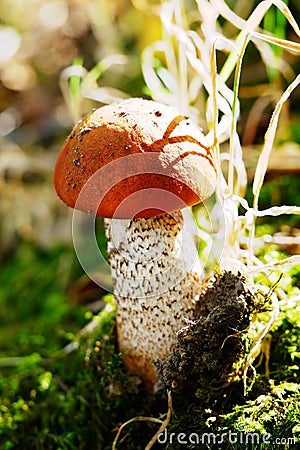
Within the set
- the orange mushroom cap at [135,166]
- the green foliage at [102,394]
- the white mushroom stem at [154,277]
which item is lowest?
the green foliage at [102,394]

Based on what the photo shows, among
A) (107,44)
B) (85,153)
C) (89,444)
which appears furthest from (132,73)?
(89,444)

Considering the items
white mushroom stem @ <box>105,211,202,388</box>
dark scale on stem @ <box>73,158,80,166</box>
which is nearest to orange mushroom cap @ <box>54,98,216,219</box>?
dark scale on stem @ <box>73,158,80,166</box>

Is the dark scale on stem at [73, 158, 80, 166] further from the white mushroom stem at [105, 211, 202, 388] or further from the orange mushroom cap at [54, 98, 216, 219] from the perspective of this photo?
the white mushroom stem at [105, 211, 202, 388]

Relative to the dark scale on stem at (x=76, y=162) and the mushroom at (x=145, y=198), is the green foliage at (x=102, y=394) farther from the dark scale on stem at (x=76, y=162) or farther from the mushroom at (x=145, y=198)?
the dark scale on stem at (x=76, y=162)

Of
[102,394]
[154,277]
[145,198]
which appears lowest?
[102,394]

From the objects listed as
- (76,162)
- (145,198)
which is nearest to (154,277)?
(145,198)

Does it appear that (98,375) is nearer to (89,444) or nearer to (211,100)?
(89,444)

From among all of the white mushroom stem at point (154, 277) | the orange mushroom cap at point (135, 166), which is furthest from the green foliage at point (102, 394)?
the orange mushroom cap at point (135, 166)

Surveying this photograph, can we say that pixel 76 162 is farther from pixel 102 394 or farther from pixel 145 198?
pixel 102 394
